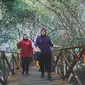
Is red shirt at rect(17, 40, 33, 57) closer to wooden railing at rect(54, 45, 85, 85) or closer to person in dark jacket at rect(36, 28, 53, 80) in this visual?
wooden railing at rect(54, 45, 85, 85)

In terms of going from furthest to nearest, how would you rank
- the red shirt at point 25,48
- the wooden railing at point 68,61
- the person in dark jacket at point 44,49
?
the red shirt at point 25,48, the person in dark jacket at point 44,49, the wooden railing at point 68,61

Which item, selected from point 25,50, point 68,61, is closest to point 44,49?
point 68,61

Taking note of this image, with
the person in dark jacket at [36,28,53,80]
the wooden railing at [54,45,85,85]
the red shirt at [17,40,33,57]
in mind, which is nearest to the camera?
the wooden railing at [54,45,85,85]

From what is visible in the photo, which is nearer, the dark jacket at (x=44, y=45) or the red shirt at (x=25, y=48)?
the dark jacket at (x=44, y=45)

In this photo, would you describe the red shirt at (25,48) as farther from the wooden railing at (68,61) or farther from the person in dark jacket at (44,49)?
the person in dark jacket at (44,49)

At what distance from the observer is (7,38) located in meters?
29.5

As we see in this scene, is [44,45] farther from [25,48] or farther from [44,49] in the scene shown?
[25,48]

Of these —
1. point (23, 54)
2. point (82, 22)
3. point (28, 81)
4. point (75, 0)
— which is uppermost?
point (75, 0)

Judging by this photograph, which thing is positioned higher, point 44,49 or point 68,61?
point 44,49

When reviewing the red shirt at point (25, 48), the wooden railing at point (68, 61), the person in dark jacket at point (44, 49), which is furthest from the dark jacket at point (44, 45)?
the red shirt at point (25, 48)

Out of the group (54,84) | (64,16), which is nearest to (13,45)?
(64,16)

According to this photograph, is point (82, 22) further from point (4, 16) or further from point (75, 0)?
point (4, 16)

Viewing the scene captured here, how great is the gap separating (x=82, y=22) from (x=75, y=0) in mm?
1503

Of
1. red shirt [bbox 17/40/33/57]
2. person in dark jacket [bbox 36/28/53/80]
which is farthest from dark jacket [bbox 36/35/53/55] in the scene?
red shirt [bbox 17/40/33/57]
